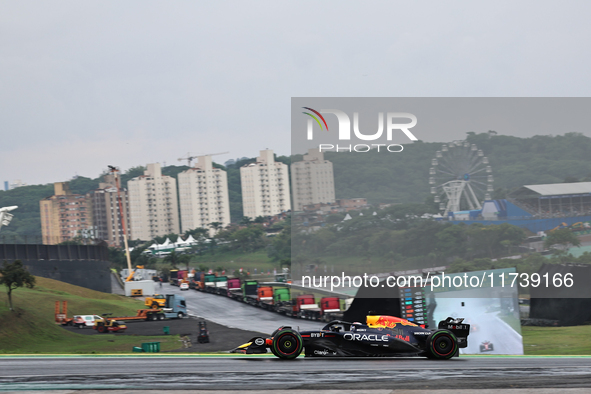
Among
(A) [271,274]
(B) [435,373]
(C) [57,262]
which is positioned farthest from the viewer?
(A) [271,274]

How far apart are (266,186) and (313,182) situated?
61.0 meters

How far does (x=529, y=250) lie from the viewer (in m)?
63.4

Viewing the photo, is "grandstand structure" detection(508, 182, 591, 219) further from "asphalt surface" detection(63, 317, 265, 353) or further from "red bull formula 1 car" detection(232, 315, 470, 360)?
"red bull formula 1 car" detection(232, 315, 470, 360)

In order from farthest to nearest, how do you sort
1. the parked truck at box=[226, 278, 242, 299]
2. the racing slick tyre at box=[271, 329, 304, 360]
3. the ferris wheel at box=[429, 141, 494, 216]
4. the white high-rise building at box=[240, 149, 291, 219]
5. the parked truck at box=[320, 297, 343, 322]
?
1. the white high-rise building at box=[240, 149, 291, 219]
2. the ferris wheel at box=[429, 141, 494, 216]
3. the parked truck at box=[226, 278, 242, 299]
4. the parked truck at box=[320, 297, 343, 322]
5. the racing slick tyre at box=[271, 329, 304, 360]

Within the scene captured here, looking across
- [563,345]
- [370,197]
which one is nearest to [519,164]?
[370,197]

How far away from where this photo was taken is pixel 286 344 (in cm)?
1343

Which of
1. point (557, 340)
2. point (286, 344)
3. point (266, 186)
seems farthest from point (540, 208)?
point (266, 186)

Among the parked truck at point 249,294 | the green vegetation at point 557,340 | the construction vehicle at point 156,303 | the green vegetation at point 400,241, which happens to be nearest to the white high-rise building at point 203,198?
the green vegetation at point 400,241

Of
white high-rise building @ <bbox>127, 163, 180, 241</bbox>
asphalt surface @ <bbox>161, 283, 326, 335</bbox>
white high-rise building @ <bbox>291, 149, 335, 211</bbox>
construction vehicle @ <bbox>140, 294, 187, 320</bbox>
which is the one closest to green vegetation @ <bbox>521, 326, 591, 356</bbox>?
asphalt surface @ <bbox>161, 283, 326, 335</bbox>

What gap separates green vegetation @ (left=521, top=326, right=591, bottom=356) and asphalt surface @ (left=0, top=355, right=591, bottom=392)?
18675 mm

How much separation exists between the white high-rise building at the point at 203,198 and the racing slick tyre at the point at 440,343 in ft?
373

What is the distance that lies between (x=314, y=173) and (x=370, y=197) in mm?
7355

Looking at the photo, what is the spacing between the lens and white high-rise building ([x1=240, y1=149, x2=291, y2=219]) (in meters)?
125

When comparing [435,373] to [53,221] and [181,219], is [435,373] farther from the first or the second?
[53,221]
